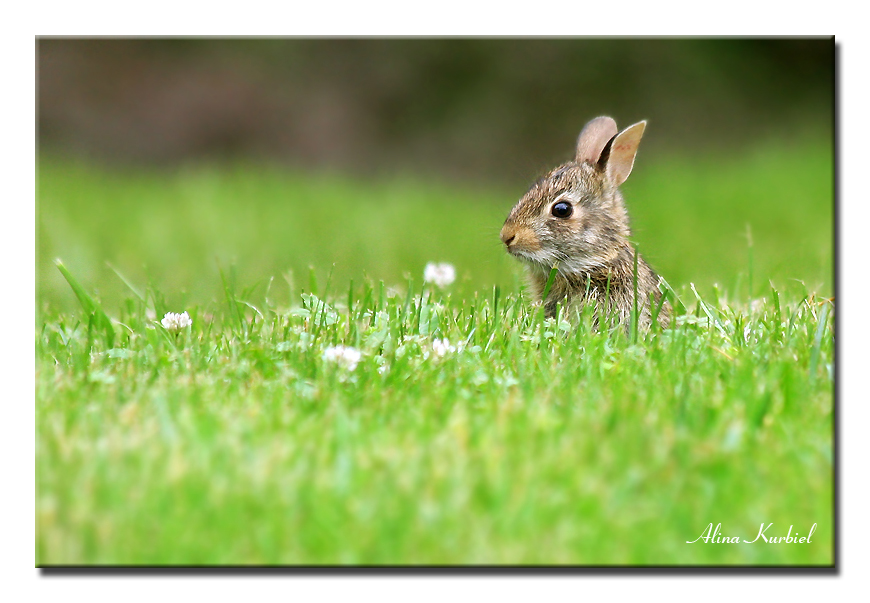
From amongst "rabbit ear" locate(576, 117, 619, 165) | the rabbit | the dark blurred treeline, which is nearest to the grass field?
the rabbit

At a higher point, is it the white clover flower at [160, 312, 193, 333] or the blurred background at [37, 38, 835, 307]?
the blurred background at [37, 38, 835, 307]

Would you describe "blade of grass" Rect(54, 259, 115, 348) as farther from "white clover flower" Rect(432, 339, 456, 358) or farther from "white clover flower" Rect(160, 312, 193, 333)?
"white clover flower" Rect(432, 339, 456, 358)

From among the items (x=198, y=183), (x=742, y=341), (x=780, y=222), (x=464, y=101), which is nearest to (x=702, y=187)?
(x=780, y=222)

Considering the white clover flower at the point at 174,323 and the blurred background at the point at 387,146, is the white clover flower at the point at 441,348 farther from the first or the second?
the blurred background at the point at 387,146

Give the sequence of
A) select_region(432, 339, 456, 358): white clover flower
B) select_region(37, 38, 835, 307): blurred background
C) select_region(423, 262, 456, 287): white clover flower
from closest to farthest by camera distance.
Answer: select_region(432, 339, 456, 358): white clover flower < select_region(423, 262, 456, 287): white clover flower < select_region(37, 38, 835, 307): blurred background

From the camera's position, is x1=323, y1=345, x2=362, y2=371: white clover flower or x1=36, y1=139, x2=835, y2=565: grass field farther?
x1=323, y1=345, x2=362, y2=371: white clover flower

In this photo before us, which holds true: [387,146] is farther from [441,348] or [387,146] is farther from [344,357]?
[344,357]

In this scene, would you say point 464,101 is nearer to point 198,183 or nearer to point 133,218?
point 198,183
